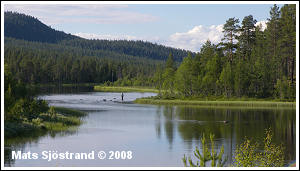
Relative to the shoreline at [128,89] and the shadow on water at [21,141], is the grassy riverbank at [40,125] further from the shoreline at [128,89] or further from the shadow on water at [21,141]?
the shoreline at [128,89]

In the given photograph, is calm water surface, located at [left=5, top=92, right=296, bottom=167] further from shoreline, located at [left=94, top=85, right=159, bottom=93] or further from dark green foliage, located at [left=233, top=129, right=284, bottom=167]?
shoreline, located at [left=94, top=85, right=159, bottom=93]

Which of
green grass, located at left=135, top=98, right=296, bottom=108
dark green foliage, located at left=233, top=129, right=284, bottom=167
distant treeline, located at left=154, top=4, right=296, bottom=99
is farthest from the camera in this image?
distant treeline, located at left=154, top=4, right=296, bottom=99

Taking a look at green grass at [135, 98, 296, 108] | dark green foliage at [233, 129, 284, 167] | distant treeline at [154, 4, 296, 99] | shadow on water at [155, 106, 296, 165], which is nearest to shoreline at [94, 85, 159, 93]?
distant treeline at [154, 4, 296, 99]

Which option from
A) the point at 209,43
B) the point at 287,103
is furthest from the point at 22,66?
the point at 287,103

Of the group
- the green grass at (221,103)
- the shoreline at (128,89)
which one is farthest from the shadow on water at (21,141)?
the shoreline at (128,89)

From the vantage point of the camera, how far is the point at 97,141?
46.2 metres

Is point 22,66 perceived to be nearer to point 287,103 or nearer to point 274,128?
point 287,103

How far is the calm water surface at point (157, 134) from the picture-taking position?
128 feet

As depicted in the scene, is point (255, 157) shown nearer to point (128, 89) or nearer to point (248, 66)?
point (248, 66)

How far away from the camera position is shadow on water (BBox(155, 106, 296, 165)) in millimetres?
48416

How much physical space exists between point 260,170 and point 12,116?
33450 millimetres

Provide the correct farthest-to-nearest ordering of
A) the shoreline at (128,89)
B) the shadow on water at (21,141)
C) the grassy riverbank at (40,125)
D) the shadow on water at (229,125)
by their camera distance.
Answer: the shoreline at (128,89) < the shadow on water at (229,125) < the grassy riverbank at (40,125) < the shadow on water at (21,141)

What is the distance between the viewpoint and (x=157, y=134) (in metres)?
54.5

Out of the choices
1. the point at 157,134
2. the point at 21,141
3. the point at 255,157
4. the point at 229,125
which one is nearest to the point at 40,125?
the point at 21,141
